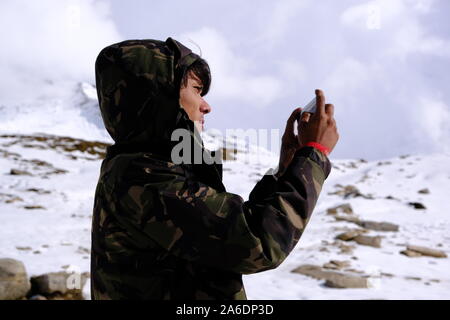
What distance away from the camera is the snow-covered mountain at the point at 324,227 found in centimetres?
699

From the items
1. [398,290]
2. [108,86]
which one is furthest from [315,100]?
[398,290]

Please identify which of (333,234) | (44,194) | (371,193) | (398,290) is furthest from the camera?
(371,193)

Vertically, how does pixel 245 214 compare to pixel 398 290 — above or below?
above

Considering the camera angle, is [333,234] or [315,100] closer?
[315,100]

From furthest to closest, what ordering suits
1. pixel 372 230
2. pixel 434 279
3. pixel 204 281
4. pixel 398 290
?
pixel 372 230 < pixel 434 279 < pixel 398 290 < pixel 204 281

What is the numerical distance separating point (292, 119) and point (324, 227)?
1227 cm

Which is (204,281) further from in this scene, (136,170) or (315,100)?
(315,100)

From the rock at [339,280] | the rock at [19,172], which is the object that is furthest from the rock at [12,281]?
the rock at [19,172]

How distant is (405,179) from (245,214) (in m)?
30.9

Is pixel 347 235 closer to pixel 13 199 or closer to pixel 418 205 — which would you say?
pixel 418 205

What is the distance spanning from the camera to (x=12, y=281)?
5.25 meters

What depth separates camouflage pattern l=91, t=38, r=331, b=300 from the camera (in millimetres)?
1131

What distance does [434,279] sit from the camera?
→ 7.45 meters

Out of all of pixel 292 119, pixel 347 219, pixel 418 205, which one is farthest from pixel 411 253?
pixel 418 205
